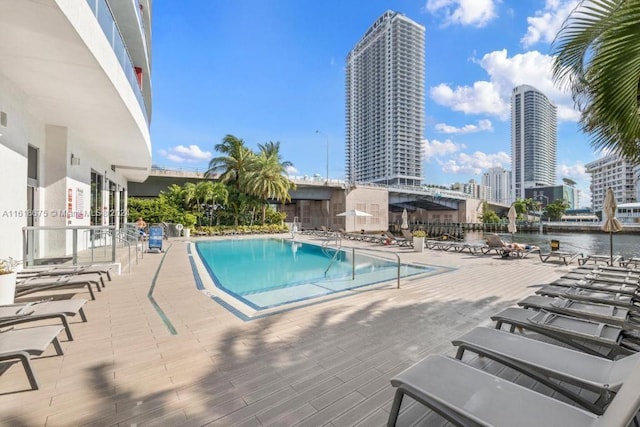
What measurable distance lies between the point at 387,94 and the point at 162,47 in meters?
71.0

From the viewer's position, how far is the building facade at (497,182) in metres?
135

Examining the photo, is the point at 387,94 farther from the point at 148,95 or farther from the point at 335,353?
the point at 335,353

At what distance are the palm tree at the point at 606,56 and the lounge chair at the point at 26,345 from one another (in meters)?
5.11

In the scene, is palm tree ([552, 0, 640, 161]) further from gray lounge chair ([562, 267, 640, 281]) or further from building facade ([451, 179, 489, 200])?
building facade ([451, 179, 489, 200])

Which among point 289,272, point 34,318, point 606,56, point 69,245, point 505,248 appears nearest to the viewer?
point 606,56

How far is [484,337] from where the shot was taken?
2742 mm

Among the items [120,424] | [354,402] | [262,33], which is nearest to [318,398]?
[354,402]

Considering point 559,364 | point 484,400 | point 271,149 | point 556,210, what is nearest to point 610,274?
point 559,364

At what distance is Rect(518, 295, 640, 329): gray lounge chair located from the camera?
3291 millimetres

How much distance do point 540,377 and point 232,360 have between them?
9.21 ft

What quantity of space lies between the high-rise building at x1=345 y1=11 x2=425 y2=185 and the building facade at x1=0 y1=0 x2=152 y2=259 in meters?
70.3

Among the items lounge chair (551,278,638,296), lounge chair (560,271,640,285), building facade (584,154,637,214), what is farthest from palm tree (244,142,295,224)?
building facade (584,154,637,214)

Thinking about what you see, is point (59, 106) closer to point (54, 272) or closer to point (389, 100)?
point (54, 272)

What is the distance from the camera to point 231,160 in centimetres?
2677
